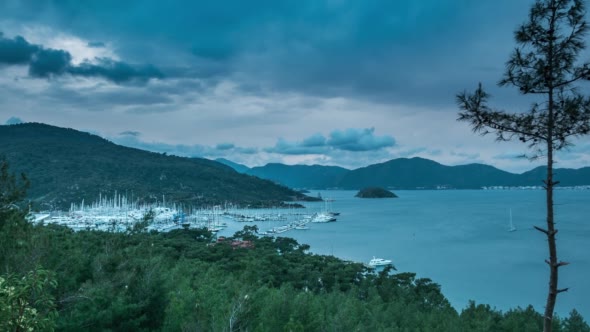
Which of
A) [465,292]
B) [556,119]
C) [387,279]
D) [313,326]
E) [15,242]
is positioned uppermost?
[556,119]

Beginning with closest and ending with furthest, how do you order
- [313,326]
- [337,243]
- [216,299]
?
[313,326], [216,299], [337,243]

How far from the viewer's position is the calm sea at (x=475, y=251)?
2703cm

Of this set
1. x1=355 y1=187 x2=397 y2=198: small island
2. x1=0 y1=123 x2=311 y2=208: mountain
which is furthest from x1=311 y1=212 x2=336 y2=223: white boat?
x1=355 y1=187 x2=397 y2=198: small island

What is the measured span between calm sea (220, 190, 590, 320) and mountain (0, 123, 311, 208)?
2594 cm

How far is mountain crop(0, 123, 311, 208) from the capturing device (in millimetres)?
68375

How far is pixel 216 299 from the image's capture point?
27.1ft

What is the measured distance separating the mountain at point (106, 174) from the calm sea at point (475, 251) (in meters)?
25.9

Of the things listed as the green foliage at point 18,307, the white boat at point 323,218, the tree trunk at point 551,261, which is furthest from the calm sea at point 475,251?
the green foliage at point 18,307

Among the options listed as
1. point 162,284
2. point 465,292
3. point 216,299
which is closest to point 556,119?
point 162,284

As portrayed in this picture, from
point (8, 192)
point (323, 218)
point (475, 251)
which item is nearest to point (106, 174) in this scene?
point (323, 218)

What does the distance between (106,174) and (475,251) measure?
67618mm

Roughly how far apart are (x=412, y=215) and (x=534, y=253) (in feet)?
A: 128

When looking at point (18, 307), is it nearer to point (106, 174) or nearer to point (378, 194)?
point (106, 174)

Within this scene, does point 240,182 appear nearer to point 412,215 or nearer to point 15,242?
point 412,215
